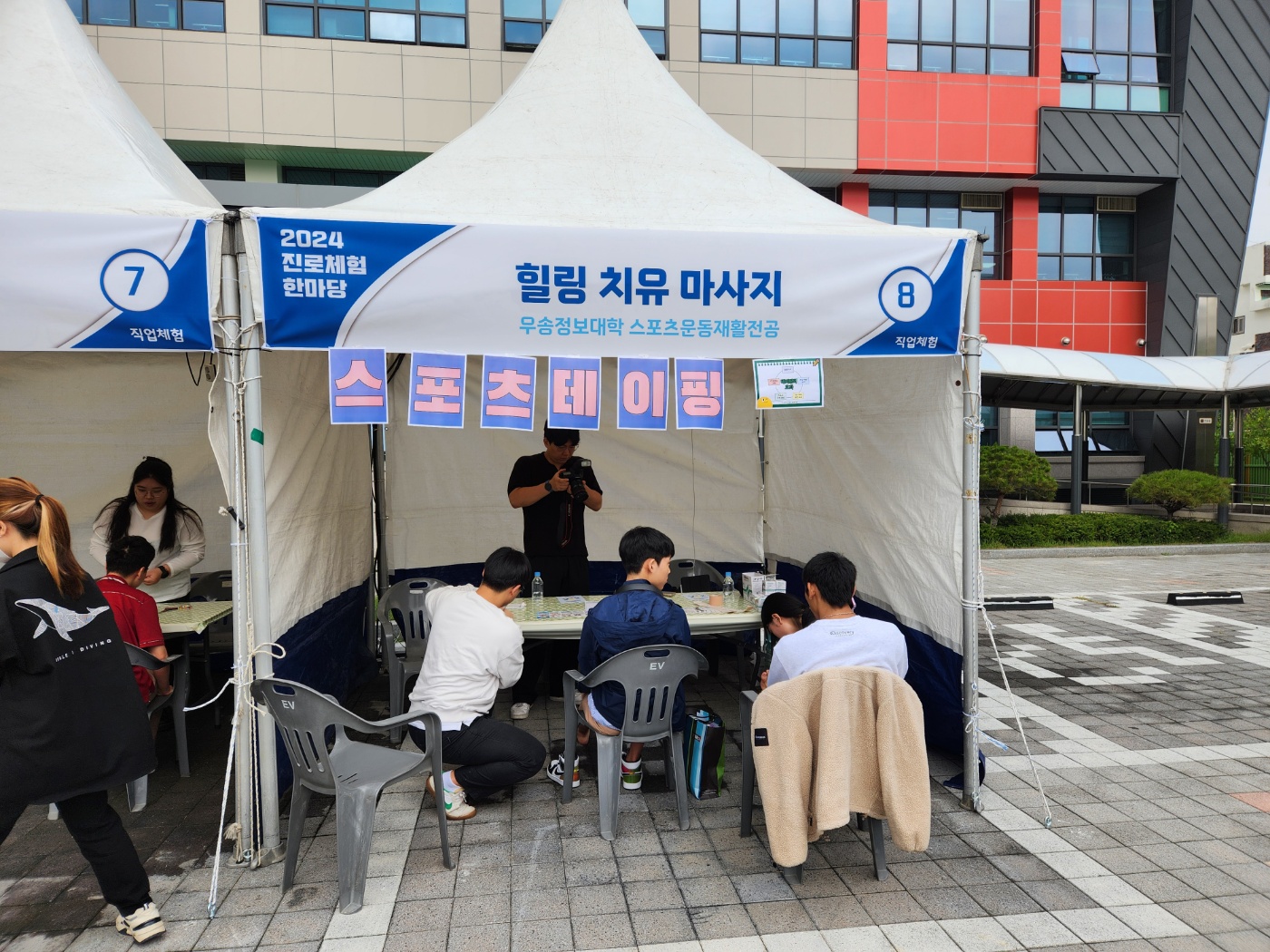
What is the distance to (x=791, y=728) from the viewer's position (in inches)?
111

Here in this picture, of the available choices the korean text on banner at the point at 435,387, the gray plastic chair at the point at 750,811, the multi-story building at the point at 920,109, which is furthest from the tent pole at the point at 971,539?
the multi-story building at the point at 920,109

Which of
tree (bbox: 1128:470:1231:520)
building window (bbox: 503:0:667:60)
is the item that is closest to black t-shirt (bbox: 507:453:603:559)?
building window (bbox: 503:0:667:60)

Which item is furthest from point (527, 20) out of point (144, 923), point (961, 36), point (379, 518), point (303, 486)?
point (144, 923)

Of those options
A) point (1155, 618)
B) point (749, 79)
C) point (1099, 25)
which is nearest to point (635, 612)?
point (1155, 618)

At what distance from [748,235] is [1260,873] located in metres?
3.39

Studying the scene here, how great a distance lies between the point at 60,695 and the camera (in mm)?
2494

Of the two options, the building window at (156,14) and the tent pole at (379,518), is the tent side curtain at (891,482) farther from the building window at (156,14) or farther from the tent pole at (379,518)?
the building window at (156,14)

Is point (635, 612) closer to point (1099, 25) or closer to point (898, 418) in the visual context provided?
point (898, 418)

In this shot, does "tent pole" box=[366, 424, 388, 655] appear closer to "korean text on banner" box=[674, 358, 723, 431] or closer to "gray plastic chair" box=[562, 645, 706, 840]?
"gray plastic chair" box=[562, 645, 706, 840]

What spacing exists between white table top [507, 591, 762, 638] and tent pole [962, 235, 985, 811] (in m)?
1.12

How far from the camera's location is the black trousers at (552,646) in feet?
17.5

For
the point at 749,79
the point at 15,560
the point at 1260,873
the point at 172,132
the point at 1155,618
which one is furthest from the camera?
the point at 749,79

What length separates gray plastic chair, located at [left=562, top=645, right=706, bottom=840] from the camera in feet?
11.3

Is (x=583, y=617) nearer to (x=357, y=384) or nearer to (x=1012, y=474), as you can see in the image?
(x=357, y=384)
